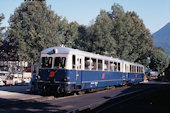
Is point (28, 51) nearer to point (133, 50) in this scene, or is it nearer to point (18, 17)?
point (18, 17)

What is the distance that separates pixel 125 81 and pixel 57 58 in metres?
14.3

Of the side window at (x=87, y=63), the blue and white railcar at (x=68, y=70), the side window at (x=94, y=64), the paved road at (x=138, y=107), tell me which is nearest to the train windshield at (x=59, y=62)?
the blue and white railcar at (x=68, y=70)

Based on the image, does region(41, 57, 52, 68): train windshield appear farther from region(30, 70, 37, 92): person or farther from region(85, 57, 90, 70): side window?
region(85, 57, 90, 70): side window

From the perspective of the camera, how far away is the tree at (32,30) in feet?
125

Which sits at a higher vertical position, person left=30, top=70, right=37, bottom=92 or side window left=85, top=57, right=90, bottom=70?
side window left=85, top=57, right=90, bottom=70

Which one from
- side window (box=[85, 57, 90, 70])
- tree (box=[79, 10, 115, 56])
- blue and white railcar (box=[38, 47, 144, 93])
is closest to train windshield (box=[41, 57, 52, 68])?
blue and white railcar (box=[38, 47, 144, 93])

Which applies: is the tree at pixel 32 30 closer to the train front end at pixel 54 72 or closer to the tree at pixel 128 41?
the tree at pixel 128 41

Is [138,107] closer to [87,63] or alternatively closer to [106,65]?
[87,63]

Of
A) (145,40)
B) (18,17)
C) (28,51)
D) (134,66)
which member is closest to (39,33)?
(28,51)

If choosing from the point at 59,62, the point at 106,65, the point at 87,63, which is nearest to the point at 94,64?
the point at 87,63

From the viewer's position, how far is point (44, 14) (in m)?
40.5

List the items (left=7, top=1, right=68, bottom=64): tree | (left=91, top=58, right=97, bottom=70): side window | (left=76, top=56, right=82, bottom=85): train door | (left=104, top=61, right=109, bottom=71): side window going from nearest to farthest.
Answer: (left=76, top=56, right=82, bottom=85): train door < (left=91, top=58, right=97, bottom=70): side window < (left=104, top=61, right=109, bottom=71): side window < (left=7, top=1, right=68, bottom=64): tree

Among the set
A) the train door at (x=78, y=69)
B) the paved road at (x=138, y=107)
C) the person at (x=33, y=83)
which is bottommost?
the paved road at (x=138, y=107)

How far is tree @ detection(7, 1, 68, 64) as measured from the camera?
125 feet
